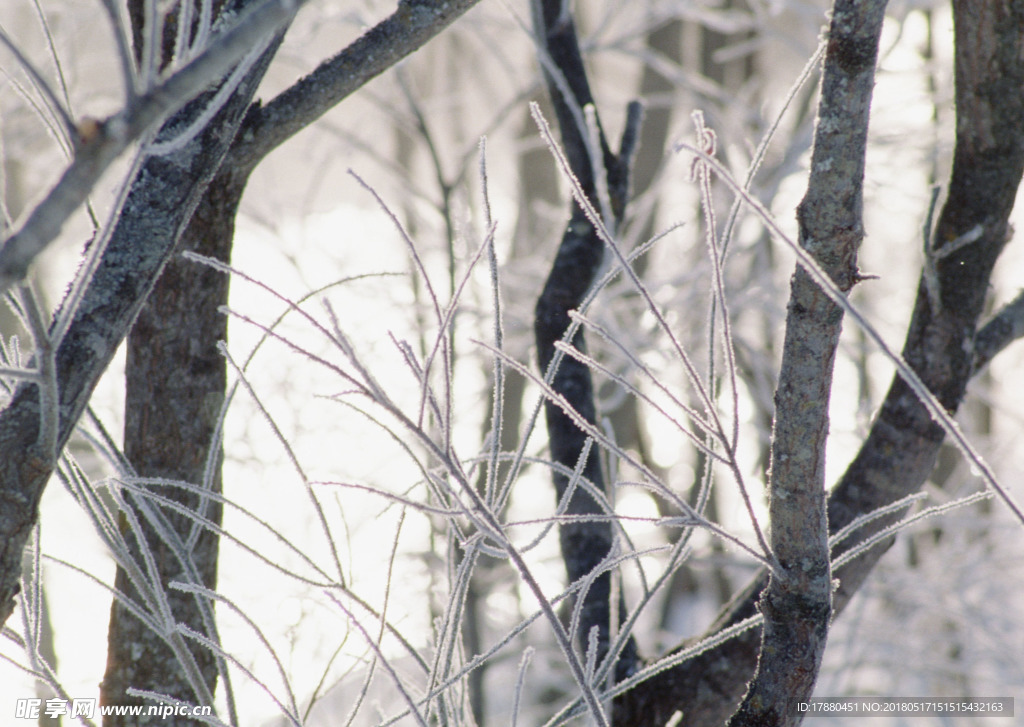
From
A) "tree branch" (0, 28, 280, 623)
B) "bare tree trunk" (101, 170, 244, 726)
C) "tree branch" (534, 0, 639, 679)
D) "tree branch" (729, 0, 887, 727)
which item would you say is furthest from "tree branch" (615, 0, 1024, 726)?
"tree branch" (0, 28, 280, 623)

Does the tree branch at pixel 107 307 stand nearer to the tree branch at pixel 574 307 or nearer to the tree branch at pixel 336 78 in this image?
the tree branch at pixel 336 78

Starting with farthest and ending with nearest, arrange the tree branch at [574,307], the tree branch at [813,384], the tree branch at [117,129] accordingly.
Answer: the tree branch at [574,307] < the tree branch at [813,384] < the tree branch at [117,129]

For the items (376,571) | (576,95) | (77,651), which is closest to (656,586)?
(576,95)

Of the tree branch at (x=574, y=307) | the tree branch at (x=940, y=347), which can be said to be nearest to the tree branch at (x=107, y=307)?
the tree branch at (x=574, y=307)

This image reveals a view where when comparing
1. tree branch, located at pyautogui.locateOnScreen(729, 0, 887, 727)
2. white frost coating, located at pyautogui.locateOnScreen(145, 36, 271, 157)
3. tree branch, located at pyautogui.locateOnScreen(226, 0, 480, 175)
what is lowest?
tree branch, located at pyautogui.locateOnScreen(729, 0, 887, 727)

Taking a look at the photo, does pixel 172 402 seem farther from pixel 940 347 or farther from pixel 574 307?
pixel 940 347

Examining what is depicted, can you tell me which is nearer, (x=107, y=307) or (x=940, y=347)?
(x=107, y=307)

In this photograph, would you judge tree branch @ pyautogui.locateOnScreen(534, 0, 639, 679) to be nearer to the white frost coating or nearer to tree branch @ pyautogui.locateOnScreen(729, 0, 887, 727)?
tree branch @ pyautogui.locateOnScreen(729, 0, 887, 727)

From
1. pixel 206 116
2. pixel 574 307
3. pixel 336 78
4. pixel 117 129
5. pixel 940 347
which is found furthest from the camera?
pixel 574 307

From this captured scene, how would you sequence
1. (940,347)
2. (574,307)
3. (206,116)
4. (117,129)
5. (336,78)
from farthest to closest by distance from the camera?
(574,307) → (940,347) → (336,78) → (206,116) → (117,129)

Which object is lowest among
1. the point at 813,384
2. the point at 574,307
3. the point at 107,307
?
the point at 813,384

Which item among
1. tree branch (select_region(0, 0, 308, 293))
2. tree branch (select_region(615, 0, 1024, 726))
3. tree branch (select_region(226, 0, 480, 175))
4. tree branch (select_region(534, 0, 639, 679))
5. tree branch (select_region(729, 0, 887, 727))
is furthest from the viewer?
tree branch (select_region(534, 0, 639, 679))

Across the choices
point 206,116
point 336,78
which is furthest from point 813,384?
point 336,78

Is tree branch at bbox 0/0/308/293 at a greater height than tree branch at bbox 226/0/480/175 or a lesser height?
lesser
